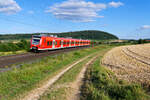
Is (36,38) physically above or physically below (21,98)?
above

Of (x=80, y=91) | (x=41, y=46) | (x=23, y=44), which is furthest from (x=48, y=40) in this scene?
(x=80, y=91)

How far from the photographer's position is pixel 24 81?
9930 millimetres

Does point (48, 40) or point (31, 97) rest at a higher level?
point (48, 40)

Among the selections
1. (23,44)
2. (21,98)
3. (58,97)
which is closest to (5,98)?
(21,98)

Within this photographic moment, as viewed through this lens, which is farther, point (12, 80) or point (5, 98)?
point (12, 80)

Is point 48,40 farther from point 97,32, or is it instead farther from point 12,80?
point 97,32

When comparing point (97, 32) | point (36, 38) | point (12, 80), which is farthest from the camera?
point (97, 32)

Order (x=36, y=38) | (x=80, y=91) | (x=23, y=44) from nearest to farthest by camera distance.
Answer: (x=80, y=91), (x=36, y=38), (x=23, y=44)

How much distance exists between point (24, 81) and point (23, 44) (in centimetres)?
3090

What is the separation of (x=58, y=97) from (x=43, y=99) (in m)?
0.65

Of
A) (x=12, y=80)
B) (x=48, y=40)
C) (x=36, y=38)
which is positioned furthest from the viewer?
(x=48, y=40)

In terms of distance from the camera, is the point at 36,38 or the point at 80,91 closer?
the point at 80,91

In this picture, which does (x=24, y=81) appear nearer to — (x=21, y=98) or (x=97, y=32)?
(x=21, y=98)

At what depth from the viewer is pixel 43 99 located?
6.98 m
